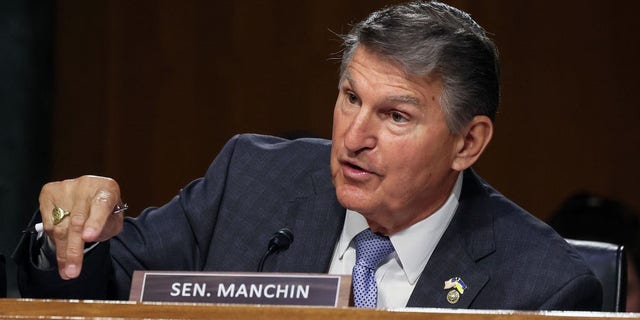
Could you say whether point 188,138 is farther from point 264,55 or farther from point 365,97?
point 365,97

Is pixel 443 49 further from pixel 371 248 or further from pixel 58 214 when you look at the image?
pixel 58 214

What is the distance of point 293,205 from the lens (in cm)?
236

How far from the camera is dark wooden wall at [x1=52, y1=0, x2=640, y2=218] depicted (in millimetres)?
4156

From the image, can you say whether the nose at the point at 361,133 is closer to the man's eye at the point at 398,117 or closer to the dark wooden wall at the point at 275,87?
the man's eye at the point at 398,117

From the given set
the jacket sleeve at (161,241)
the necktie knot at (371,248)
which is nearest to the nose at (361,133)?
the necktie knot at (371,248)

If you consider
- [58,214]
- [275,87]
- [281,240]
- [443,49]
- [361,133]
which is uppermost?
[443,49]

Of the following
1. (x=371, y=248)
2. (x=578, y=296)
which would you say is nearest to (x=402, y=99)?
(x=371, y=248)

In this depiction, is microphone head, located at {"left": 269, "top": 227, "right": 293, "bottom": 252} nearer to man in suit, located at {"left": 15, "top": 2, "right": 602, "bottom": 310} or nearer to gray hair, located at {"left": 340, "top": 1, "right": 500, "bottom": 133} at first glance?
man in suit, located at {"left": 15, "top": 2, "right": 602, "bottom": 310}

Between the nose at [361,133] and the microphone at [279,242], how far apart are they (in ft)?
0.69

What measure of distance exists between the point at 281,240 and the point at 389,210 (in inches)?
8.6

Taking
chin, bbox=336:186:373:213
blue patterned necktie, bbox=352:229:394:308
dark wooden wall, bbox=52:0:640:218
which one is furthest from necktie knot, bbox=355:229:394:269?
dark wooden wall, bbox=52:0:640:218

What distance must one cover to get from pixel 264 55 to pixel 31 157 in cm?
95

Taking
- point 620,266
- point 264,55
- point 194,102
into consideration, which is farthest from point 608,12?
point 620,266

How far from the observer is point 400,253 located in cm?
223
